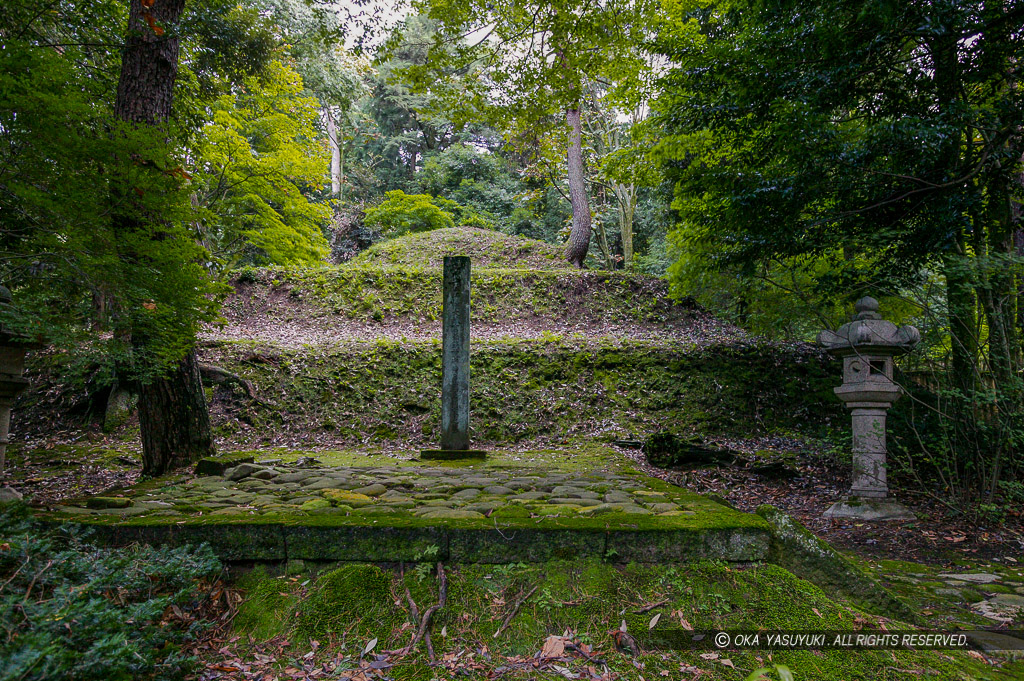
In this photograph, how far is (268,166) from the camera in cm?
945

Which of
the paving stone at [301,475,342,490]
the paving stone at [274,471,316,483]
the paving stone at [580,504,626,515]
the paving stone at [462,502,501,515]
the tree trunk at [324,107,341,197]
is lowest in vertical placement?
the paving stone at [274,471,316,483]

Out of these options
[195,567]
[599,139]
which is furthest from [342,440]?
[599,139]

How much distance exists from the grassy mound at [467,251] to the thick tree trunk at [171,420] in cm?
1049

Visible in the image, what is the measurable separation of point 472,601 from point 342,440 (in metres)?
6.25

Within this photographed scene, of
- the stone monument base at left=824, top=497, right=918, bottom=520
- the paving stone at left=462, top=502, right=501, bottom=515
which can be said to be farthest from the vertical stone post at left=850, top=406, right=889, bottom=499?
the paving stone at left=462, top=502, right=501, bottom=515

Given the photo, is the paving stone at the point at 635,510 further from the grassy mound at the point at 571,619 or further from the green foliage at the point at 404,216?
the green foliage at the point at 404,216

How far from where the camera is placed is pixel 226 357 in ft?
31.7

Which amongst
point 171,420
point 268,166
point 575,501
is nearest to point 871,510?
point 575,501

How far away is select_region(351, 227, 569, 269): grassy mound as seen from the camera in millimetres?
16062

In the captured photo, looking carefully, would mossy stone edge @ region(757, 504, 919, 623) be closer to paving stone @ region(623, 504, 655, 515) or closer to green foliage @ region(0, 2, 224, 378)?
paving stone @ region(623, 504, 655, 515)

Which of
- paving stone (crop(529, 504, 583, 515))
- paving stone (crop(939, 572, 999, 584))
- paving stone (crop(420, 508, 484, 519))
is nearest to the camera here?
paving stone (crop(420, 508, 484, 519))

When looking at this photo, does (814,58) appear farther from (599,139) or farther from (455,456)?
(599,139)

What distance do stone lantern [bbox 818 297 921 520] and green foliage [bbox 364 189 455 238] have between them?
16.1 m

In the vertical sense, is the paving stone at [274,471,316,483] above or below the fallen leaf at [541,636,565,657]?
above
